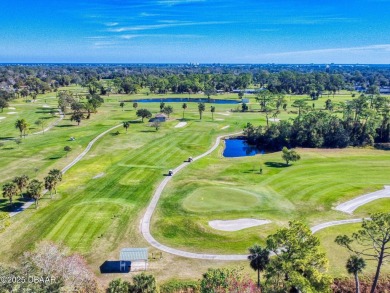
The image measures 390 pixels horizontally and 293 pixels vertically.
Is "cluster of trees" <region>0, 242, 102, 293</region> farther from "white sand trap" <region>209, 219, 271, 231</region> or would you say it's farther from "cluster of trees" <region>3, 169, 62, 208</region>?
"cluster of trees" <region>3, 169, 62, 208</region>

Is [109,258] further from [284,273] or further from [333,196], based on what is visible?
[333,196]

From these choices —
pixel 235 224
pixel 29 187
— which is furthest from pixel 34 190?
pixel 235 224

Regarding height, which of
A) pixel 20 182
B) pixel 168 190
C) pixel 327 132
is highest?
pixel 327 132

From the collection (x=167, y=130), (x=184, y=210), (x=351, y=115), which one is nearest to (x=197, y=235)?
(x=184, y=210)

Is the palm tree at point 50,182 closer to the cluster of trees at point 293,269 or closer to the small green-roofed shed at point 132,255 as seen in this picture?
the small green-roofed shed at point 132,255

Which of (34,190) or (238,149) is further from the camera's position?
(238,149)

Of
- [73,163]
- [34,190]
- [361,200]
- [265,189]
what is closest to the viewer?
[34,190]

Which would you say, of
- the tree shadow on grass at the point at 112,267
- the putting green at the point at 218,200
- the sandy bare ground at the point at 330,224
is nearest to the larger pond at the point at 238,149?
the putting green at the point at 218,200

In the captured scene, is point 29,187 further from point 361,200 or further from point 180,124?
point 180,124
